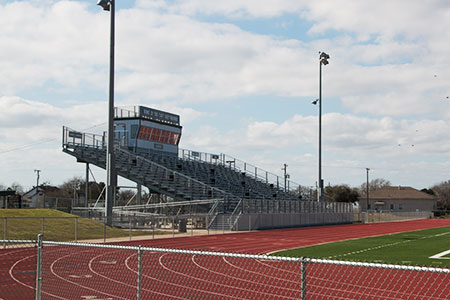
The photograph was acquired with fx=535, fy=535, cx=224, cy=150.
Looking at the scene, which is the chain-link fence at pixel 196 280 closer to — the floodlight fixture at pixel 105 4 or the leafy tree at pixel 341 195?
the floodlight fixture at pixel 105 4

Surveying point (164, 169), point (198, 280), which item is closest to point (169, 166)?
point (164, 169)

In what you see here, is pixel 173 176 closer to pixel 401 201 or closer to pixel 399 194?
pixel 401 201

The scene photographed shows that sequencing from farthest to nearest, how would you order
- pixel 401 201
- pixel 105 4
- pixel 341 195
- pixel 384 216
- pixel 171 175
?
pixel 401 201 < pixel 341 195 < pixel 384 216 < pixel 171 175 < pixel 105 4

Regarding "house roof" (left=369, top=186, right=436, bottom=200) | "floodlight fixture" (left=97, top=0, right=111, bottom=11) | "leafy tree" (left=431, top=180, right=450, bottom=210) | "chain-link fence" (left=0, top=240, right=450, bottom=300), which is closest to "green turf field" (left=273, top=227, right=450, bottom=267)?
"chain-link fence" (left=0, top=240, right=450, bottom=300)

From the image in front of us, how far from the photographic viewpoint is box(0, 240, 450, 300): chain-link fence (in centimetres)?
1088

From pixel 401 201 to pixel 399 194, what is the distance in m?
2.28

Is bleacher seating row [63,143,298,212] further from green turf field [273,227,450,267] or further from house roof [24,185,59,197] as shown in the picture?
house roof [24,185,59,197]

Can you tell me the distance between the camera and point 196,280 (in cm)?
1291

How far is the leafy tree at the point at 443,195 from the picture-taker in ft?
399

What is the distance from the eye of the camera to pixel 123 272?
571 inches

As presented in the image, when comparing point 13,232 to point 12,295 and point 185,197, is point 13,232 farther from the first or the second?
point 185,197

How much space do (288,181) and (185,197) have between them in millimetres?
16556

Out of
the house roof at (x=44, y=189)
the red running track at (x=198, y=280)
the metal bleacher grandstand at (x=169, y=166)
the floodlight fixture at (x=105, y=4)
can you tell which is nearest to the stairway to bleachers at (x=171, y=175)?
the metal bleacher grandstand at (x=169, y=166)

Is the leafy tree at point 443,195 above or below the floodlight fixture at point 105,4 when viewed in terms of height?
below
